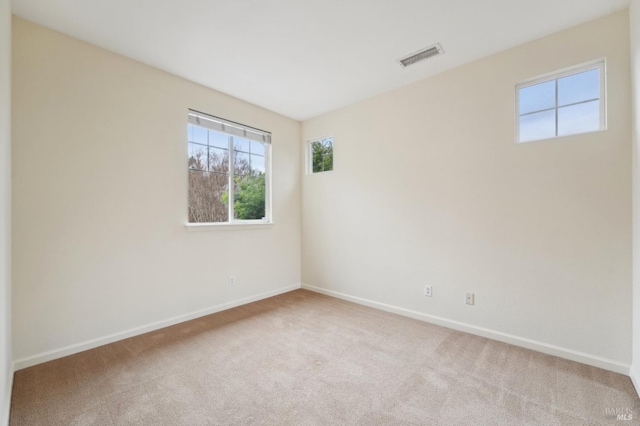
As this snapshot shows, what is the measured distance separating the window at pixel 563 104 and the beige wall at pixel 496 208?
89 mm

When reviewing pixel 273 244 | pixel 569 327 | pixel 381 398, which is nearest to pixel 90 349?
pixel 273 244

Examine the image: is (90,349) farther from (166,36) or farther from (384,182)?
(384,182)

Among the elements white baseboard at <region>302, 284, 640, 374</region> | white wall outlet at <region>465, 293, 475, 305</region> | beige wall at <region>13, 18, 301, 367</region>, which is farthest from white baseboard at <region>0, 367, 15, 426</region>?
white wall outlet at <region>465, 293, 475, 305</region>

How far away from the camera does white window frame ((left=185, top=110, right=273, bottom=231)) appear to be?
10.5 feet

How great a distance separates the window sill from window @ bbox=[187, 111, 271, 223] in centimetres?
10

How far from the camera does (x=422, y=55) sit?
265 centimetres

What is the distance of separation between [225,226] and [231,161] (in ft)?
2.78

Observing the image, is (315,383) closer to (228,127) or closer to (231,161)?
(231,161)

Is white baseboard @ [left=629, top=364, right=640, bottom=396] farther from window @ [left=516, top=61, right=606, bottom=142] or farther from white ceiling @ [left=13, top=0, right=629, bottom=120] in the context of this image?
white ceiling @ [left=13, top=0, right=629, bottom=120]

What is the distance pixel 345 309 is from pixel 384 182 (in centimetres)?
165

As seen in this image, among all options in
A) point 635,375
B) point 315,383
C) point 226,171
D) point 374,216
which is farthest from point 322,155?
point 635,375

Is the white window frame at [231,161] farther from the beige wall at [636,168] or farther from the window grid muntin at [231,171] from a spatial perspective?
the beige wall at [636,168]

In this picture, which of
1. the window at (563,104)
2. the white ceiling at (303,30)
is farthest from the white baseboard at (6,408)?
the window at (563,104)

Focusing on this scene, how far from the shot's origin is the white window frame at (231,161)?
126 inches
